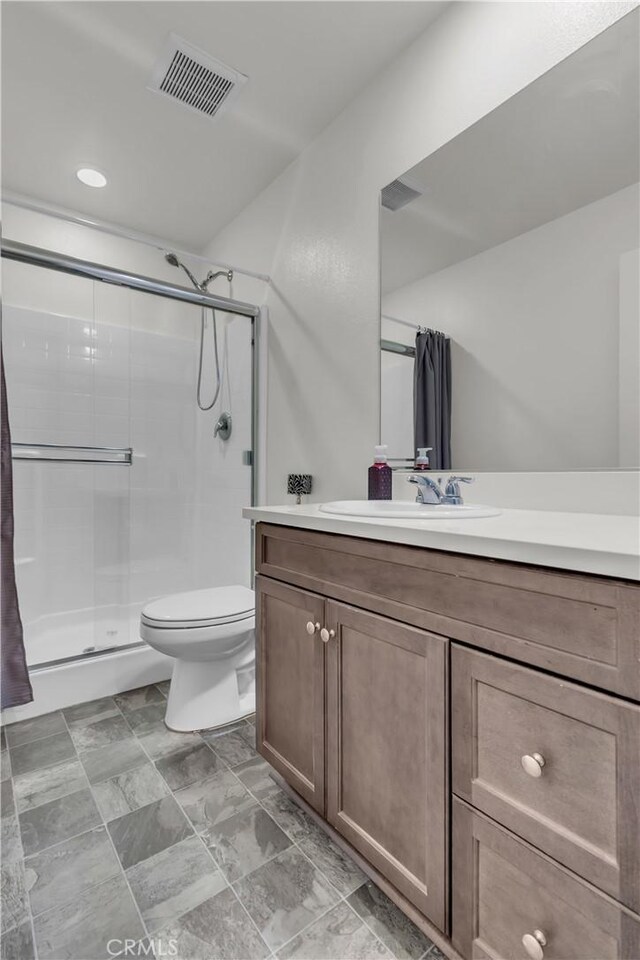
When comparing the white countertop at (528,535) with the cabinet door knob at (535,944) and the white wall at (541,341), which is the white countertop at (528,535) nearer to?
the white wall at (541,341)

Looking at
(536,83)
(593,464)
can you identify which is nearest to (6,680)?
(593,464)

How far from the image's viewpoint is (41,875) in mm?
1067

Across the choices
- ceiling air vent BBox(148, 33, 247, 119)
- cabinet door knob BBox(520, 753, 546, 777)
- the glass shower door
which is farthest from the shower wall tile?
cabinet door knob BBox(520, 753, 546, 777)

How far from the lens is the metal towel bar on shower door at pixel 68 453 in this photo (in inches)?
91.7

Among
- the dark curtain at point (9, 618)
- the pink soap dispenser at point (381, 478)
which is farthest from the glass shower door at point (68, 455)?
the pink soap dispenser at point (381, 478)

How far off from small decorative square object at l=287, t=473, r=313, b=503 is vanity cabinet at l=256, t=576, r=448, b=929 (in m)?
0.68

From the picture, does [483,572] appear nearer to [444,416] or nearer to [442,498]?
[442,498]

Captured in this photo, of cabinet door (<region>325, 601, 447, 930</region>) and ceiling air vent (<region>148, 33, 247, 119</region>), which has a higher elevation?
ceiling air vent (<region>148, 33, 247, 119</region>)

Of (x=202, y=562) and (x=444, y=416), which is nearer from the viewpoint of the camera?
(x=444, y=416)

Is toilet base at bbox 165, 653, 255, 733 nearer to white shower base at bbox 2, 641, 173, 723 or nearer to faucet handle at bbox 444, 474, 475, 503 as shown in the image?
white shower base at bbox 2, 641, 173, 723

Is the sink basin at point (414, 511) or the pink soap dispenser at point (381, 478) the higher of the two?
the pink soap dispenser at point (381, 478)

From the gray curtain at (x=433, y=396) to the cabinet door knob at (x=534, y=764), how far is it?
34.5 inches

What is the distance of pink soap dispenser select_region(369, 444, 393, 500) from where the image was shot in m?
1.49

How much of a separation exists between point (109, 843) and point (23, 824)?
0.88ft
